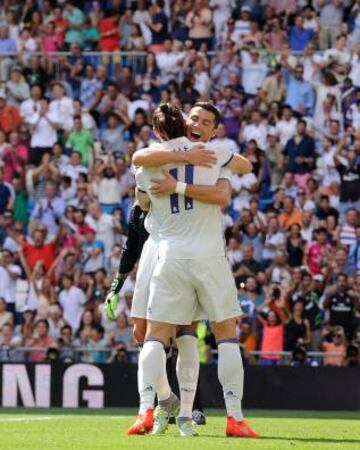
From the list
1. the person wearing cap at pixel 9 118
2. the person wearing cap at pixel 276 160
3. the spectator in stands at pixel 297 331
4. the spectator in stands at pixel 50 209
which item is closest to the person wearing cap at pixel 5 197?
the spectator in stands at pixel 50 209

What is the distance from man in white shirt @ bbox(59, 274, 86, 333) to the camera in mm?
22594

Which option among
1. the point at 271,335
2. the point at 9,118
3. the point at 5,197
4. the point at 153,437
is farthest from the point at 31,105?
the point at 153,437

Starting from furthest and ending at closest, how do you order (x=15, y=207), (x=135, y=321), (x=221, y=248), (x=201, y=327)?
(x=15, y=207) < (x=201, y=327) < (x=135, y=321) < (x=221, y=248)

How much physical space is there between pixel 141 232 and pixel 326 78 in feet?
43.1

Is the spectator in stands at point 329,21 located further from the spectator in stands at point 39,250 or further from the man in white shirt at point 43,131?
the spectator in stands at point 39,250

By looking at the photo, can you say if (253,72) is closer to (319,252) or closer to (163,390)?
(319,252)

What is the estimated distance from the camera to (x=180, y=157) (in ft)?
34.8

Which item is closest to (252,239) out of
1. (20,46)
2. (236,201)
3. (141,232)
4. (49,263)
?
(236,201)

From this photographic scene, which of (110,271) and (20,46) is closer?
(110,271)

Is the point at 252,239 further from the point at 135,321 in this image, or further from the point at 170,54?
the point at 135,321

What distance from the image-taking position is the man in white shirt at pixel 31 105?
25.7 metres

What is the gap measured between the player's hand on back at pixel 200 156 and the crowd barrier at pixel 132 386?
29.8 ft

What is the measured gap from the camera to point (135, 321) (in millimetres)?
11836

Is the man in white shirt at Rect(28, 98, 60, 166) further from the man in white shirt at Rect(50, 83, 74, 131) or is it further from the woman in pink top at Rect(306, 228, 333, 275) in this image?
the woman in pink top at Rect(306, 228, 333, 275)
